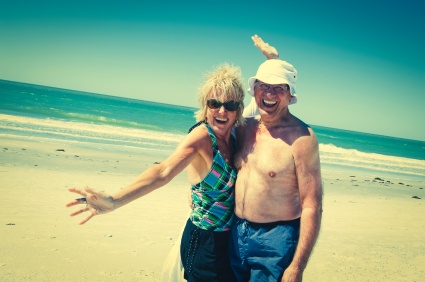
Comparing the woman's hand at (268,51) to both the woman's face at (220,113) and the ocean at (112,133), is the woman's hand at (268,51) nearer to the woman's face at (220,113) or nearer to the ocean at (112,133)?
the woman's face at (220,113)

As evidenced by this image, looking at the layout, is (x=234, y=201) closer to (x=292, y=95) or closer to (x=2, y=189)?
(x=292, y=95)

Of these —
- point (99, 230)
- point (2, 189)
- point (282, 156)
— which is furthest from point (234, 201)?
point (2, 189)

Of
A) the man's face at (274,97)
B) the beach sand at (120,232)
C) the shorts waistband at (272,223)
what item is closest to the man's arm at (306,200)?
the shorts waistband at (272,223)

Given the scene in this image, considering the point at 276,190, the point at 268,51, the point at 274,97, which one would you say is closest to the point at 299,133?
the point at 274,97

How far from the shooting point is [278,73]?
2.57 metres

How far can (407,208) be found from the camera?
10.5 m

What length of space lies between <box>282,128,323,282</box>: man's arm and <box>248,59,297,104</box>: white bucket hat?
47cm

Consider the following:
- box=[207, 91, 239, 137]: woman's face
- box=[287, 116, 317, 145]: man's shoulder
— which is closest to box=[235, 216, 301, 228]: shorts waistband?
box=[287, 116, 317, 145]: man's shoulder

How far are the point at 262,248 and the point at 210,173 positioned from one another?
679mm

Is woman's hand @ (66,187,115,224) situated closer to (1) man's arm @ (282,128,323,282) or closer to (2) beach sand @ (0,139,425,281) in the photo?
(1) man's arm @ (282,128,323,282)

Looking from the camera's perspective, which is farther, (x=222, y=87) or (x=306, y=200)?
(x=222, y=87)

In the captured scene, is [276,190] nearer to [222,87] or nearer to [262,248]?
[262,248]

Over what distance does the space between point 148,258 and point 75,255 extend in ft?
3.27

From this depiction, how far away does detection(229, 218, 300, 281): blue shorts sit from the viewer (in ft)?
7.84
